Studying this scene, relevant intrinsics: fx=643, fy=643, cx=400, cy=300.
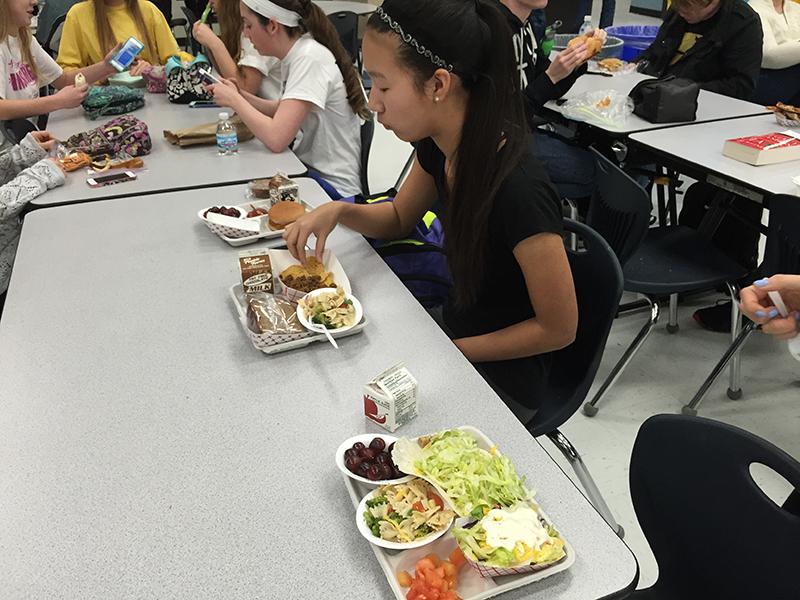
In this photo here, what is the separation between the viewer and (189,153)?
2.22 meters

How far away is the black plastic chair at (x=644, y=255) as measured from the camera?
6.43 ft

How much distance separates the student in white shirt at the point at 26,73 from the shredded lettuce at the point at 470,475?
2308 mm

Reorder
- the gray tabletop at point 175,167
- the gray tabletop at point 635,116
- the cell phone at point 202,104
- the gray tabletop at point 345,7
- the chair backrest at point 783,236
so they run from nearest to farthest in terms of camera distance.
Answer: the chair backrest at point 783,236 → the gray tabletop at point 175,167 → the gray tabletop at point 635,116 → the cell phone at point 202,104 → the gray tabletop at point 345,7

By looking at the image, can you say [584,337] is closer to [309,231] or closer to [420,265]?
[420,265]

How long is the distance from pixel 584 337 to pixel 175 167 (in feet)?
4.62

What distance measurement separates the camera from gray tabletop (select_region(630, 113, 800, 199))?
2021 mm

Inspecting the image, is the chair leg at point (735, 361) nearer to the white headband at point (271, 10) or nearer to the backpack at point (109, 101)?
the white headband at point (271, 10)

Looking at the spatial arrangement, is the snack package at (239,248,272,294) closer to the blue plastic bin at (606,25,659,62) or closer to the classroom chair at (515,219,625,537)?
the classroom chair at (515,219,625,537)

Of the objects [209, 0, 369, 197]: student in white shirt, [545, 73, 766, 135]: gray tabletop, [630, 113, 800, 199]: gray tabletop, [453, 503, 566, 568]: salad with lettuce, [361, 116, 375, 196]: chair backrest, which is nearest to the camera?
[453, 503, 566, 568]: salad with lettuce

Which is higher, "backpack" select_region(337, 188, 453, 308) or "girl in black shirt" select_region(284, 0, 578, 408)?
"girl in black shirt" select_region(284, 0, 578, 408)

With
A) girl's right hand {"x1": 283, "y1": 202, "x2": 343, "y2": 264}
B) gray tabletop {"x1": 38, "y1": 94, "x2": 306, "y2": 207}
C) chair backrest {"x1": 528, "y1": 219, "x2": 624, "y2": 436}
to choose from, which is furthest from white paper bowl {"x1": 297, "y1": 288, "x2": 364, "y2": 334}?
gray tabletop {"x1": 38, "y1": 94, "x2": 306, "y2": 207}

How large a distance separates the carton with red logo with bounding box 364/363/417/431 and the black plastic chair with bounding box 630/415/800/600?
0.34m

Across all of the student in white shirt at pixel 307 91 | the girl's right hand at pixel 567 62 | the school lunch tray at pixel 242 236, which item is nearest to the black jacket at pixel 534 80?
the girl's right hand at pixel 567 62

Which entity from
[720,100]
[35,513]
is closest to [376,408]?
[35,513]
